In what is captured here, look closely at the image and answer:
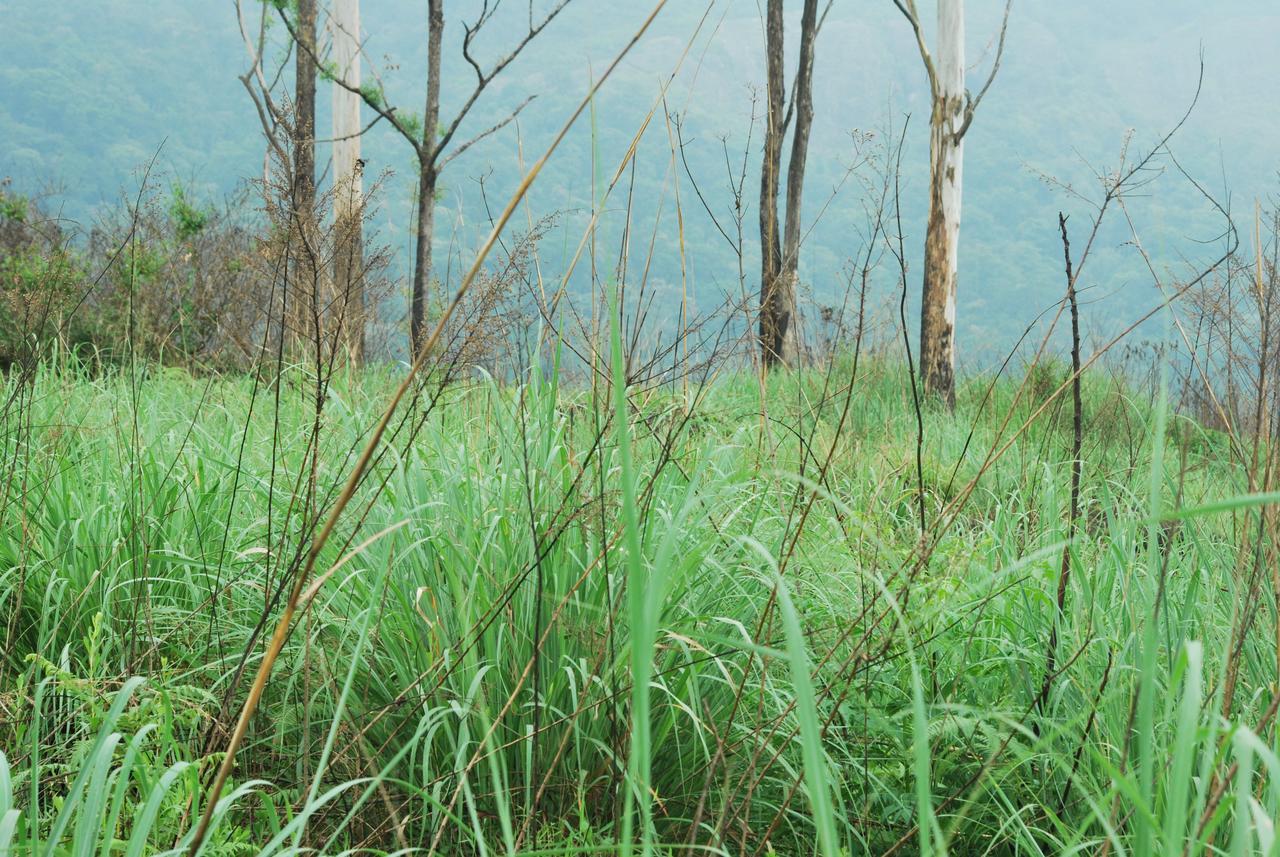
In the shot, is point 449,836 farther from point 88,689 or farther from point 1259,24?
point 1259,24

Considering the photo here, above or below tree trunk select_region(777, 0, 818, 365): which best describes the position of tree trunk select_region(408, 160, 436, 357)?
below

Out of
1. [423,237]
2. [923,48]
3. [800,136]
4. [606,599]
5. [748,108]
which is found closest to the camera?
[606,599]

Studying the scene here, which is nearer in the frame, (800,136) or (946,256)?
(946,256)

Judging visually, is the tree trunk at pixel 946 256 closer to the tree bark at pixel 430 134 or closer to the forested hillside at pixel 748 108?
the tree bark at pixel 430 134

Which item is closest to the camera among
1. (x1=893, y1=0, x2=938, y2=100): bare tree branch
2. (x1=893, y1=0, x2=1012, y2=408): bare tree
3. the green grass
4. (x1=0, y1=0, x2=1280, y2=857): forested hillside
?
(x1=0, y1=0, x2=1280, y2=857): forested hillside

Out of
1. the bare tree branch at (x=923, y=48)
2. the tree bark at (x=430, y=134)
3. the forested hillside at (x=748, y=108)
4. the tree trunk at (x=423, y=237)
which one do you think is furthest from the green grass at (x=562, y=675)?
the forested hillside at (x=748, y=108)

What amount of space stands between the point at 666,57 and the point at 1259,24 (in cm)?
3630

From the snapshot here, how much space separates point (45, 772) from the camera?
1545mm

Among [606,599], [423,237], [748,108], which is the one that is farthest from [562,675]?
[748,108]

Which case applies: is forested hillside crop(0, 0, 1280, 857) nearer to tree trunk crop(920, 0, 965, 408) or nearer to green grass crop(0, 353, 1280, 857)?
green grass crop(0, 353, 1280, 857)

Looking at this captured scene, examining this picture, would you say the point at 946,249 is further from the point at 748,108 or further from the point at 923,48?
the point at 748,108

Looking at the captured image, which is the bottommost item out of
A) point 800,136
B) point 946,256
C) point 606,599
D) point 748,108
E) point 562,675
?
point 562,675

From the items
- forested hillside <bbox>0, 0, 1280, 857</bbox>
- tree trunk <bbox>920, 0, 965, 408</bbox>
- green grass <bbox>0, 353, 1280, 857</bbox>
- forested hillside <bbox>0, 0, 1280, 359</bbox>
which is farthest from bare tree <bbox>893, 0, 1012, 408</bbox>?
forested hillside <bbox>0, 0, 1280, 359</bbox>

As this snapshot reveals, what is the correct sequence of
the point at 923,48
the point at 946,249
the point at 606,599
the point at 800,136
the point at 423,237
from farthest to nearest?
the point at 800,136, the point at 423,237, the point at 946,249, the point at 923,48, the point at 606,599
